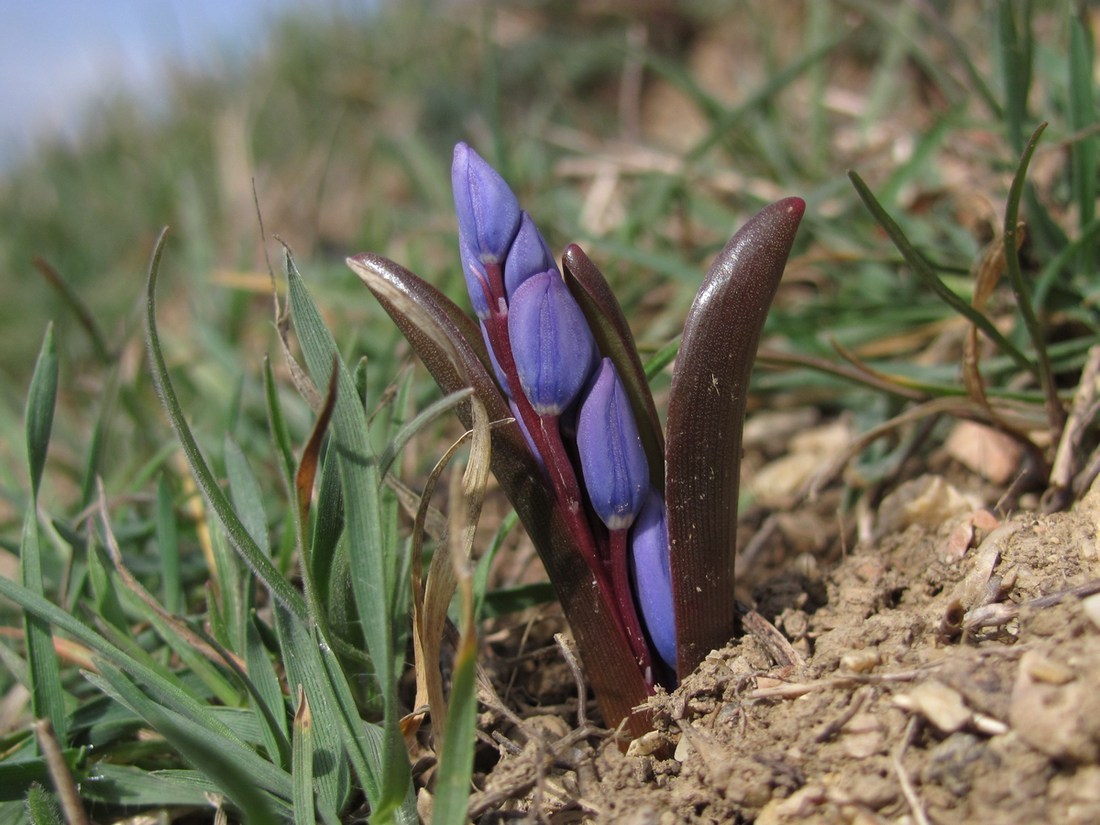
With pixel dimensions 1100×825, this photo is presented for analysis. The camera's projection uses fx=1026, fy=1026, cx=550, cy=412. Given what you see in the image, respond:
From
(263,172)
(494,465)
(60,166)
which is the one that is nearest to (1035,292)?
(494,465)

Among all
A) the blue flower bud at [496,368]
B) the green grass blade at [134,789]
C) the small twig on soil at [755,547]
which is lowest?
the green grass blade at [134,789]

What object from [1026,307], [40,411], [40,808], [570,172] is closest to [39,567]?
[40,411]

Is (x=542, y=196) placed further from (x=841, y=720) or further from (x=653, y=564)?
(x=841, y=720)

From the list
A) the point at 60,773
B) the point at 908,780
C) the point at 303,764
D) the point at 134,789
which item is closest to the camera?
the point at 908,780

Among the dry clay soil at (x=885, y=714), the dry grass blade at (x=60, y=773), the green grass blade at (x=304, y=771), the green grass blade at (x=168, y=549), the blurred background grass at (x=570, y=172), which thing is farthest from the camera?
the blurred background grass at (x=570, y=172)

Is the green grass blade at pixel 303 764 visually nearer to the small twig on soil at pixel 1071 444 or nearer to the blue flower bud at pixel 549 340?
the blue flower bud at pixel 549 340

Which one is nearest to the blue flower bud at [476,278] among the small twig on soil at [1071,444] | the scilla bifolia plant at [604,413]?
the scilla bifolia plant at [604,413]
